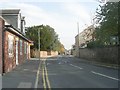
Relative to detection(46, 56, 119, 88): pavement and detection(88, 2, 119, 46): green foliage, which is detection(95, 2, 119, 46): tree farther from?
detection(46, 56, 119, 88): pavement

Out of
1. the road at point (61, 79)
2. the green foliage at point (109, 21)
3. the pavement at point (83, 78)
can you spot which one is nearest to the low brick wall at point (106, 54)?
the green foliage at point (109, 21)

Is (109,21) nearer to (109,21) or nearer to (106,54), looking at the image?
(109,21)

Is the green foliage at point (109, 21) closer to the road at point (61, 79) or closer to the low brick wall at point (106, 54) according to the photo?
the low brick wall at point (106, 54)

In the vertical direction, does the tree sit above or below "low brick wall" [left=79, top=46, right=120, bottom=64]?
above

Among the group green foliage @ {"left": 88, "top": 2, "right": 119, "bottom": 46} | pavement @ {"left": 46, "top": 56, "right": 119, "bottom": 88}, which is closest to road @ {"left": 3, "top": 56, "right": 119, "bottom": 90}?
pavement @ {"left": 46, "top": 56, "right": 119, "bottom": 88}

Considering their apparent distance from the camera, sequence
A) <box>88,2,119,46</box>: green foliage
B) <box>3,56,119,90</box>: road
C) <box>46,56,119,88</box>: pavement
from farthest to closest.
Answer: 1. <box>88,2,119,46</box>: green foliage
2. <box>3,56,119,90</box>: road
3. <box>46,56,119,88</box>: pavement

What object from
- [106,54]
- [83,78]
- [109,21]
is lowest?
[83,78]

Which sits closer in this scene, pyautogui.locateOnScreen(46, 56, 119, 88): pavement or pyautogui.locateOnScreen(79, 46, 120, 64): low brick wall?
pyautogui.locateOnScreen(46, 56, 119, 88): pavement

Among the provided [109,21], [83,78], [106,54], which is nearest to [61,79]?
[83,78]

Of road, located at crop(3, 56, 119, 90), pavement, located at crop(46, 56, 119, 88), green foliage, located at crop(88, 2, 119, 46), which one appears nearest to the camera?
pavement, located at crop(46, 56, 119, 88)

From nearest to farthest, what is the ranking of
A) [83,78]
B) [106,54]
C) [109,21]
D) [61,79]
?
[61,79]
[83,78]
[109,21]
[106,54]

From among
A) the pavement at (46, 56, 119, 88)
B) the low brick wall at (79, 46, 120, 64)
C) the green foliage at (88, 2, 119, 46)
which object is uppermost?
the green foliage at (88, 2, 119, 46)

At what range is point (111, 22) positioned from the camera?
40.5m

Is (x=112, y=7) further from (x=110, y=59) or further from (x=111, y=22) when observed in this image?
(x=110, y=59)
